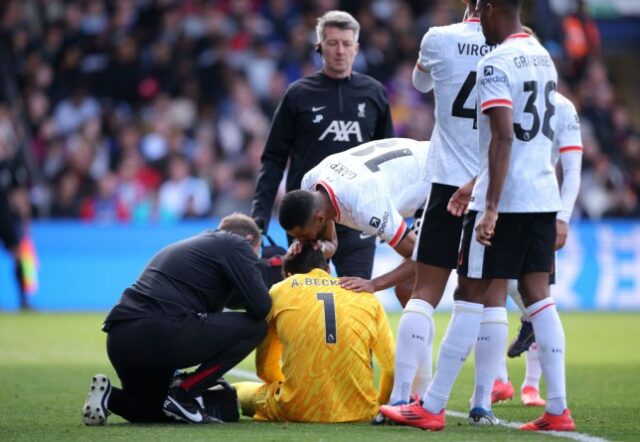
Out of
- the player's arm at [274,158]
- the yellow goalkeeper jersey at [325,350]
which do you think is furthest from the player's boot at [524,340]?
the player's arm at [274,158]

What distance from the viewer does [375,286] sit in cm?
686

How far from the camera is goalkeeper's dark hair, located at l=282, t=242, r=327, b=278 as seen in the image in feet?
23.0

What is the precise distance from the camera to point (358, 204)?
6.90m

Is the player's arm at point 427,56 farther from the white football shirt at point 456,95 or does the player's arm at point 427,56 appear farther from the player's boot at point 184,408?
the player's boot at point 184,408

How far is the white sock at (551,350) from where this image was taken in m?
6.10

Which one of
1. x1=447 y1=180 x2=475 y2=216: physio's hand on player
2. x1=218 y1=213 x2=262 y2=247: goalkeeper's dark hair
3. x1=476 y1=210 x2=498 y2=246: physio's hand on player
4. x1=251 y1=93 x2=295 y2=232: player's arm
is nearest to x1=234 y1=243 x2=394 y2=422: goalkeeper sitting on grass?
x1=218 y1=213 x2=262 y2=247: goalkeeper's dark hair

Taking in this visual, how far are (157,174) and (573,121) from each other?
11.9m

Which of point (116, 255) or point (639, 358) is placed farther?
point (116, 255)

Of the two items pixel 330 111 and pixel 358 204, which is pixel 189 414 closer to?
pixel 358 204

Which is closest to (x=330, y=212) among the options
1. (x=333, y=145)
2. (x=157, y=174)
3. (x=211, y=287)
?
(x=211, y=287)

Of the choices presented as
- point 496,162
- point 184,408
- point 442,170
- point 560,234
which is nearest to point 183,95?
point 184,408

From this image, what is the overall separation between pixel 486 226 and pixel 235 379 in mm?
3915

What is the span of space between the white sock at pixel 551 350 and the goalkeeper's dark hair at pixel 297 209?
53.1 inches

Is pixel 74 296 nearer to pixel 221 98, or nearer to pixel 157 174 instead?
pixel 157 174
